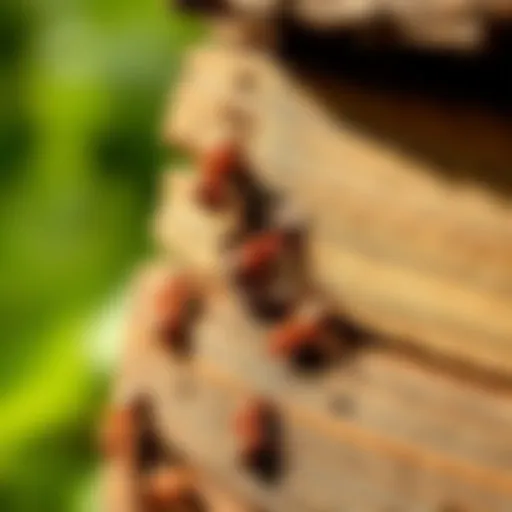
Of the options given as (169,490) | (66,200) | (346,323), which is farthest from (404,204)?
(66,200)

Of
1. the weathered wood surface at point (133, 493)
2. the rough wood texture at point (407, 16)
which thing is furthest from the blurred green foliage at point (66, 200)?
the rough wood texture at point (407, 16)

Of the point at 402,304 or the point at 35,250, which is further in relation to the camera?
the point at 35,250

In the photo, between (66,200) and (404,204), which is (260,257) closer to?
(404,204)

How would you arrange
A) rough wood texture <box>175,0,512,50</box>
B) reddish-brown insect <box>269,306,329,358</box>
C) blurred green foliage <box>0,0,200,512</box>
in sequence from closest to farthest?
1. rough wood texture <box>175,0,512,50</box>
2. reddish-brown insect <box>269,306,329,358</box>
3. blurred green foliage <box>0,0,200,512</box>

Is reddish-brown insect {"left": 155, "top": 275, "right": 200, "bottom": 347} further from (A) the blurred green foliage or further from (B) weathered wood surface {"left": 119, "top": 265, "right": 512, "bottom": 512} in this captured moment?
(A) the blurred green foliage

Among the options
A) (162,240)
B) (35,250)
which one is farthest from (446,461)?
A: (35,250)

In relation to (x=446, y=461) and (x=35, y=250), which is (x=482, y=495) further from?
(x=35, y=250)

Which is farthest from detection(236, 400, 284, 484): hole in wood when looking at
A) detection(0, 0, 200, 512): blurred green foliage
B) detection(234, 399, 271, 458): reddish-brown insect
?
detection(0, 0, 200, 512): blurred green foliage
